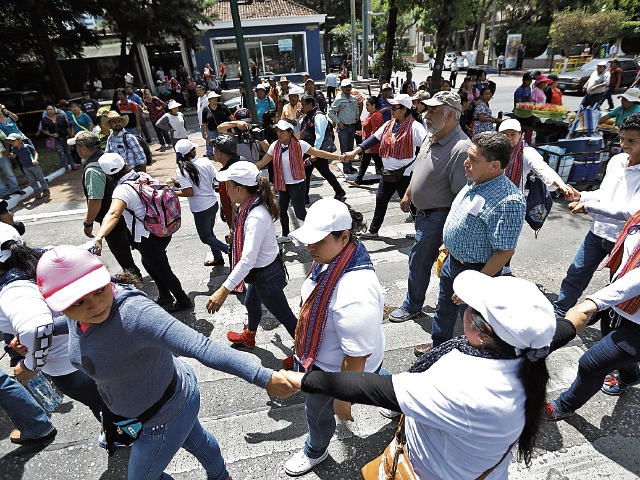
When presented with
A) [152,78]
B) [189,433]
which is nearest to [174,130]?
[189,433]

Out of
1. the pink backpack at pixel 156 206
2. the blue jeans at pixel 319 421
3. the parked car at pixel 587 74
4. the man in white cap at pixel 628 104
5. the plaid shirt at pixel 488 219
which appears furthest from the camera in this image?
the parked car at pixel 587 74

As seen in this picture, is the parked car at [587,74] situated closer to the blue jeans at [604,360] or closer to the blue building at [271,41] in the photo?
the blue building at [271,41]

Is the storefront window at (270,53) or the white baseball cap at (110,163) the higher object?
the storefront window at (270,53)

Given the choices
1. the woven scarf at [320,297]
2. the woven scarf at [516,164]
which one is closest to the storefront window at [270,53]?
the woven scarf at [516,164]

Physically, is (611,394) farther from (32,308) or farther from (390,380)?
(32,308)

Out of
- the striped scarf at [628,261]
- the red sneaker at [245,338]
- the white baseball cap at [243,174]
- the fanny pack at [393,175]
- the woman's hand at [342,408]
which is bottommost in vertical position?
the red sneaker at [245,338]

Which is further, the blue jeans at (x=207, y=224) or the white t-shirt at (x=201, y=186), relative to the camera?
the blue jeans at (x=207, y=224)

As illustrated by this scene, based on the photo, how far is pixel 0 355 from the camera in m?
4.06

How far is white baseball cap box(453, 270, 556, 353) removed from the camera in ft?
4.09

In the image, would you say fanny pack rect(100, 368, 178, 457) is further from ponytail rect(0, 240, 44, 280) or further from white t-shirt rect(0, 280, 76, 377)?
ponytail rect(0, 240, 44, 280)

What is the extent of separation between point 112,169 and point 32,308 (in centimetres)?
218

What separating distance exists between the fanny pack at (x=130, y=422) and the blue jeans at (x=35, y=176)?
876 cm

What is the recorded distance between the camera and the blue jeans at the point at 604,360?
94.9 inches

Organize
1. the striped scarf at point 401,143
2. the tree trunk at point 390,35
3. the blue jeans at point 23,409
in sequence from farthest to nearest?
the tree trunk at point 390,35 → the striped scarf at point 401,143 → the blue jeans at point 23,409
